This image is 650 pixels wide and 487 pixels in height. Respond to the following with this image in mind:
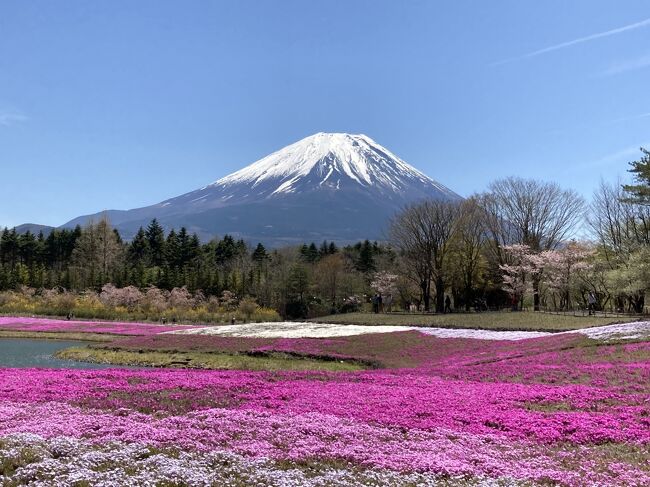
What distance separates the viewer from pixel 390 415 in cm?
1227

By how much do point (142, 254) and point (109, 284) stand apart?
28.1 m

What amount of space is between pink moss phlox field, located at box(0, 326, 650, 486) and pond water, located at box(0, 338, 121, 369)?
29.0 ft

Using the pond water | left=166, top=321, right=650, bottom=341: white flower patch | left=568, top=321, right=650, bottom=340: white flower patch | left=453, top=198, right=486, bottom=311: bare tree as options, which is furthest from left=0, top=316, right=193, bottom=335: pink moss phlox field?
left=568, top=321, right=650, bottom=340: white flower patch

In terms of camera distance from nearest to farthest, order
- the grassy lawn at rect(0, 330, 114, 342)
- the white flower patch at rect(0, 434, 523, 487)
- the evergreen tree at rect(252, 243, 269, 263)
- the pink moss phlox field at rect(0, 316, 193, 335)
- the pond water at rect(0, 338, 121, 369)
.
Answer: the white flower patch at rect(0, 434, 523, 487) < the pond water at rect(0, 338, 121, 369) < the grassy lawn at rect(0, 330, 114, 342) < the pink moss phlox field at rect(0, 316, 193, 335) < the evergreen tree at rect(252, 243, 269, 263)

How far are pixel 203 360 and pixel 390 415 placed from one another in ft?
62.5

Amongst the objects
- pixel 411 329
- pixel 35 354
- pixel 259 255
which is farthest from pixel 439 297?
pixel 259 255

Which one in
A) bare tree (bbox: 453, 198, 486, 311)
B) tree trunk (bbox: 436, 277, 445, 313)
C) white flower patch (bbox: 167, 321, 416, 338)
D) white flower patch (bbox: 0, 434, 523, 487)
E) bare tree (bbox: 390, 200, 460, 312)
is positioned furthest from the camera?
bare tree (bbox: 453, 198, 486, 311)

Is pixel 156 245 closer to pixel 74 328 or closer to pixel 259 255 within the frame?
pixel 259 255

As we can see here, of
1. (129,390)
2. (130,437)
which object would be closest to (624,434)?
(130,437)

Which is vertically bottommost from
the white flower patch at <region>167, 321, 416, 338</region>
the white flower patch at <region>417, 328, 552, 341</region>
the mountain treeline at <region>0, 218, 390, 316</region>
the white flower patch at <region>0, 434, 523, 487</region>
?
the white flower patch at <region>167, 321, 416, 338</region>

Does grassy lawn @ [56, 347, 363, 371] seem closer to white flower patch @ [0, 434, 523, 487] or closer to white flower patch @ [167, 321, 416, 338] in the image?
white flower patch @ [167, 321, 416, 338]

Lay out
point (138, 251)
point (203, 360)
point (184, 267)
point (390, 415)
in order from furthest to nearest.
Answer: point (138, 251) → point (184, 267) → point (203, 360) → point (390, 415)

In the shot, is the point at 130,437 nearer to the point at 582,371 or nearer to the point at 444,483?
the point at 444,483

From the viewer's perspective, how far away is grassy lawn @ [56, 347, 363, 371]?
88.6 ft
